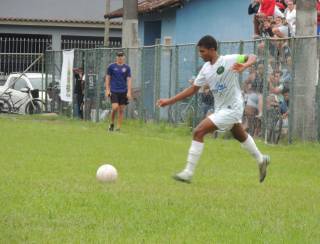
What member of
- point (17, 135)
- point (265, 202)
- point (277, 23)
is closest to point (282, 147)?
point (277, 23)

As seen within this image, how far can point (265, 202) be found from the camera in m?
11.1

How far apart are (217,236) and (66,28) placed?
41.0 m

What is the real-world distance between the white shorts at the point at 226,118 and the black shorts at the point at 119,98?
11751mm

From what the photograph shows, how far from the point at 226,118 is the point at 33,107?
22496 millimetres

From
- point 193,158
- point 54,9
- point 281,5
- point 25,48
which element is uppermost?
point 54,9

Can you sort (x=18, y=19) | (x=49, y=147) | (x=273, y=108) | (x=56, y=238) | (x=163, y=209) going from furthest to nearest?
(x=18, y=19), (x=273, y=108), (x=49, y=147), (x=163, y=209), (x=56, y=238)

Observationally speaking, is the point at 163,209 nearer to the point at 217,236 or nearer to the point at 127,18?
the point at 217,236

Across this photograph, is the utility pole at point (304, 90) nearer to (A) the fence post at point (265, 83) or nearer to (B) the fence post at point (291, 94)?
(B) the fence post at point (291, 94)

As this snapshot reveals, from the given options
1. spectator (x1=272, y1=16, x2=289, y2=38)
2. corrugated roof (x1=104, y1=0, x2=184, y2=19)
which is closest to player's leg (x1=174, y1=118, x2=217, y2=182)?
spectator (x1=272, y1=16, x2=289, y2=38)

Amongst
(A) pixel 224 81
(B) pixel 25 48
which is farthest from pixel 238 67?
(B) pixel 25 48

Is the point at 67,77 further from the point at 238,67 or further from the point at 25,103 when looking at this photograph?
the point at 238,67

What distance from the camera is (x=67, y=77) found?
3284cm

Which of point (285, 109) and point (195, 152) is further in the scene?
point (285, 109)

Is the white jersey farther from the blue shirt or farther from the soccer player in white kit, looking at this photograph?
the blue shirt
